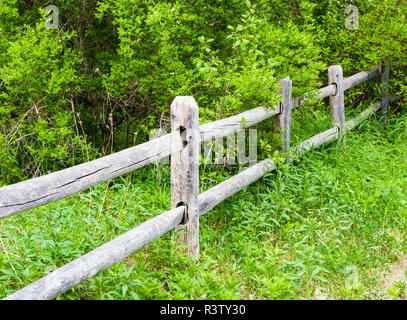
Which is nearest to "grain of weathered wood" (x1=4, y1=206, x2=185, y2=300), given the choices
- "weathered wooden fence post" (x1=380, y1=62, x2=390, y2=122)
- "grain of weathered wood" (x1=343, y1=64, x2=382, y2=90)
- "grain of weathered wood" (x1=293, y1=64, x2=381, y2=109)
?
"grain of weathered wood" (x1=293, y1=64, x2=381, y2=109)

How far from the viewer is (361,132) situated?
734cm

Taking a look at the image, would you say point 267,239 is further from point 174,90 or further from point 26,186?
point 26,186

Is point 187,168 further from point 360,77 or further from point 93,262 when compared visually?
point 360,77

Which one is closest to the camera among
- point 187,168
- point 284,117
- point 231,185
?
point 187,168

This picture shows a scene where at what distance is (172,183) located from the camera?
11.7 feet

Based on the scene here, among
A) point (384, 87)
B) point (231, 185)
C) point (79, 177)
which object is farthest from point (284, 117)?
point (384, 87)

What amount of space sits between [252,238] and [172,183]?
99 centimetres

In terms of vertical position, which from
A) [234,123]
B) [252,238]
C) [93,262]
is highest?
[234,123]

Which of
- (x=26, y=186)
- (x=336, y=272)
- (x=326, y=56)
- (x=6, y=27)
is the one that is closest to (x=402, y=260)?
(x=336, y=272)

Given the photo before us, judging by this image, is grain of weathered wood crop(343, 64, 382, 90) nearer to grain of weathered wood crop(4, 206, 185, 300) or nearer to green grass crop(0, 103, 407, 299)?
green grass crop(0, 103, 407, 299)

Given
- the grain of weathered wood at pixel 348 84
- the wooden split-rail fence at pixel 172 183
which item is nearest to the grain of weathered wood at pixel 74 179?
the wooden split-rail fence at pixel 172 183

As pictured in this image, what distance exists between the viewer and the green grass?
10.2 feet

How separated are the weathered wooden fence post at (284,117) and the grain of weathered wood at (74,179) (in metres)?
2.09

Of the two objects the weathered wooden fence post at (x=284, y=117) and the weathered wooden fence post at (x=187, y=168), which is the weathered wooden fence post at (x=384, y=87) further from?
the weathered wooden fence post at (x=187, y=168)
